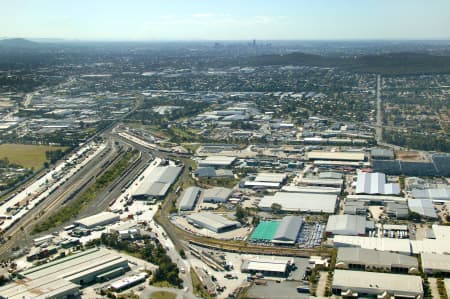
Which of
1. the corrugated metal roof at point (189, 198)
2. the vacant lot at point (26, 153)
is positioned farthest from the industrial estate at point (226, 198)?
the vacant lot at point (26, 153)

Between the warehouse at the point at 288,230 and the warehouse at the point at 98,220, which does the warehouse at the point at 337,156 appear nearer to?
the warehouse at the point at 288,230

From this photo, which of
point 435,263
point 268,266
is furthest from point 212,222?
point 435,263

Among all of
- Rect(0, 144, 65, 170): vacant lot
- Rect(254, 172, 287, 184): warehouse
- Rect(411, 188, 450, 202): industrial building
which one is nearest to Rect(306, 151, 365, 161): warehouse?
Rect(254, 172, 287, 184): warehouse

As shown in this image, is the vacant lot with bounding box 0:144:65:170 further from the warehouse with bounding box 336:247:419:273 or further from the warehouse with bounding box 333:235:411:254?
the warehouse with bounding box 336:247:419:273

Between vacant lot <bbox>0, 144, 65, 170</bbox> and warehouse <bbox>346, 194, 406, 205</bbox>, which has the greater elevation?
vacant lot <bbox>0, 144, 65, 170</bbox>

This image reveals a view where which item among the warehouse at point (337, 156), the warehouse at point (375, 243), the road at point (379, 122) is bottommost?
the warehouse at point (375, 243)

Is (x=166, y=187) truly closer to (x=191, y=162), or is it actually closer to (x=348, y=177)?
(x=191, y=162)

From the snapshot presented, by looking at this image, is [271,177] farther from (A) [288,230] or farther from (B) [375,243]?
(B) [375,243]
